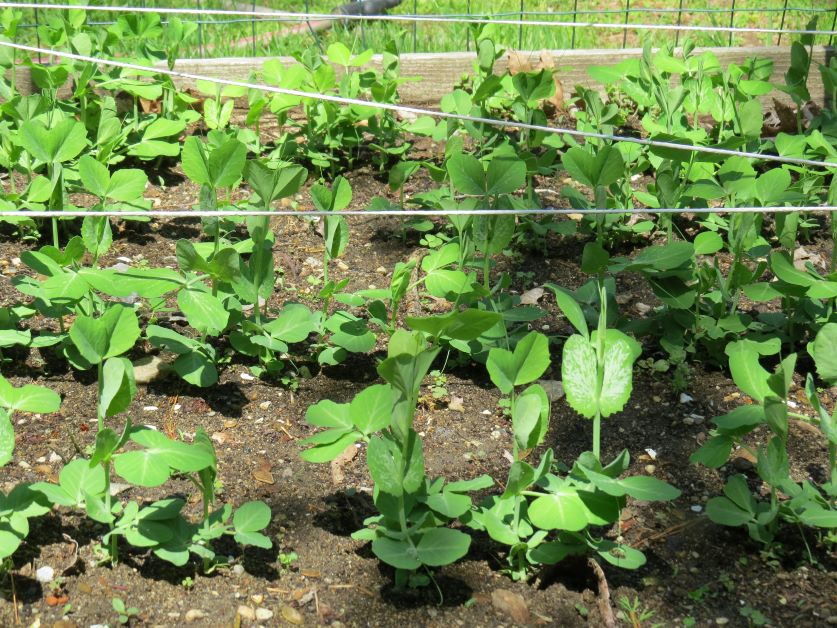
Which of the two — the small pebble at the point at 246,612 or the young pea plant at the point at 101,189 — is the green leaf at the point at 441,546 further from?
the young pea plant at the point at 101,189

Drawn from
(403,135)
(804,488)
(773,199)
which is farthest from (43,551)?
(403,135)

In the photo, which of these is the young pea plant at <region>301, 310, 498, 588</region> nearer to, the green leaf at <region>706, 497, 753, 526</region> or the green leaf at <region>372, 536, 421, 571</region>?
the green leaf at <region>372, 536, 421, 571</region>

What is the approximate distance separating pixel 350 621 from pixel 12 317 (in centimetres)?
99

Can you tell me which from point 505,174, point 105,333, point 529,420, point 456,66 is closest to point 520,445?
point 529,420

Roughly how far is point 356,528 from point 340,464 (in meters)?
0.18

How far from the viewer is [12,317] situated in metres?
2.00

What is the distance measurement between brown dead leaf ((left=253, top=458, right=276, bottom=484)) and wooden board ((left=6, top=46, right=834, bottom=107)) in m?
1.78

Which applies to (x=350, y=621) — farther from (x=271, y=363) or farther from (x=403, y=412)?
(x=271, y=363)

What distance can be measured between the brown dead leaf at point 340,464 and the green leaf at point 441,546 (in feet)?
0.96

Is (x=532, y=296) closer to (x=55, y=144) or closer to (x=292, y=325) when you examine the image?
(x=292, y=325)

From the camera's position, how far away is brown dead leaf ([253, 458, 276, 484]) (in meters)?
1.73

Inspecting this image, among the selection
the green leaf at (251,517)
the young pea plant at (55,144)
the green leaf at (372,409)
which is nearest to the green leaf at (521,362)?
the green leaf at (372,409)

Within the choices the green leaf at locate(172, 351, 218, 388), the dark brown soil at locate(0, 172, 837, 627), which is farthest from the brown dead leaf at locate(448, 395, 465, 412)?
the green leaf at locate(172, 351, 218, 388)

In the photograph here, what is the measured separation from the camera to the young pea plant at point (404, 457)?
1.38 meters
